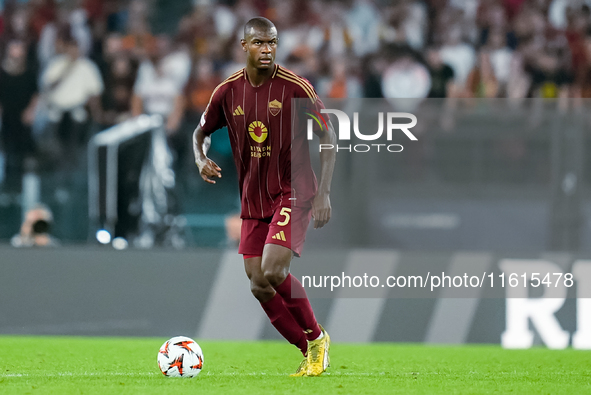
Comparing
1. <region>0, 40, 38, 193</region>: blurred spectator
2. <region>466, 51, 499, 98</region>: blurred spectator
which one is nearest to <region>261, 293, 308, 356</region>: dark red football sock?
<region>0, 40, 38, 193</region>: blurred spectator

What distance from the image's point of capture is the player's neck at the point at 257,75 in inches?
229

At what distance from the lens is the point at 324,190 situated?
5695mm

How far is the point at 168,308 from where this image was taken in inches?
363

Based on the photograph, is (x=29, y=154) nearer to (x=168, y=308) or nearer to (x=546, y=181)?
(x=168, y=308)

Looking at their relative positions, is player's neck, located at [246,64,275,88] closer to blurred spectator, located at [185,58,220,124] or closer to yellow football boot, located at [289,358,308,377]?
yellow football boot, located at [289,358,308,377]

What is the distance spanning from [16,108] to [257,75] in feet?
16.1

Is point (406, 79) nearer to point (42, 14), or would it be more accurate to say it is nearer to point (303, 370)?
point (42, 14)

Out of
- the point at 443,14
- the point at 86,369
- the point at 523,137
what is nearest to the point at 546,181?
the point at 523,137

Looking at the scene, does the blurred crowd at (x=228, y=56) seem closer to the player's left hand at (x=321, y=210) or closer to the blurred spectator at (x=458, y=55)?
the blurred spectator at (x=458, y=55)

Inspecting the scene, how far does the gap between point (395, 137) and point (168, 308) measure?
9.78 ft

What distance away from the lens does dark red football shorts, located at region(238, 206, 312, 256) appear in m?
5.72

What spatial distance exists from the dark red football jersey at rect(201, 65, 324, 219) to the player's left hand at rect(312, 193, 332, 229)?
22 centimetres

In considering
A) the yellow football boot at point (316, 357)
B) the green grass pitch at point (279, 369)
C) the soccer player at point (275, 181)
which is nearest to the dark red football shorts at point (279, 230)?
the soccer player at point (275, 181)

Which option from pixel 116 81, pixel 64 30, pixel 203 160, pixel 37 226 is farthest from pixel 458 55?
pixel 203 160
